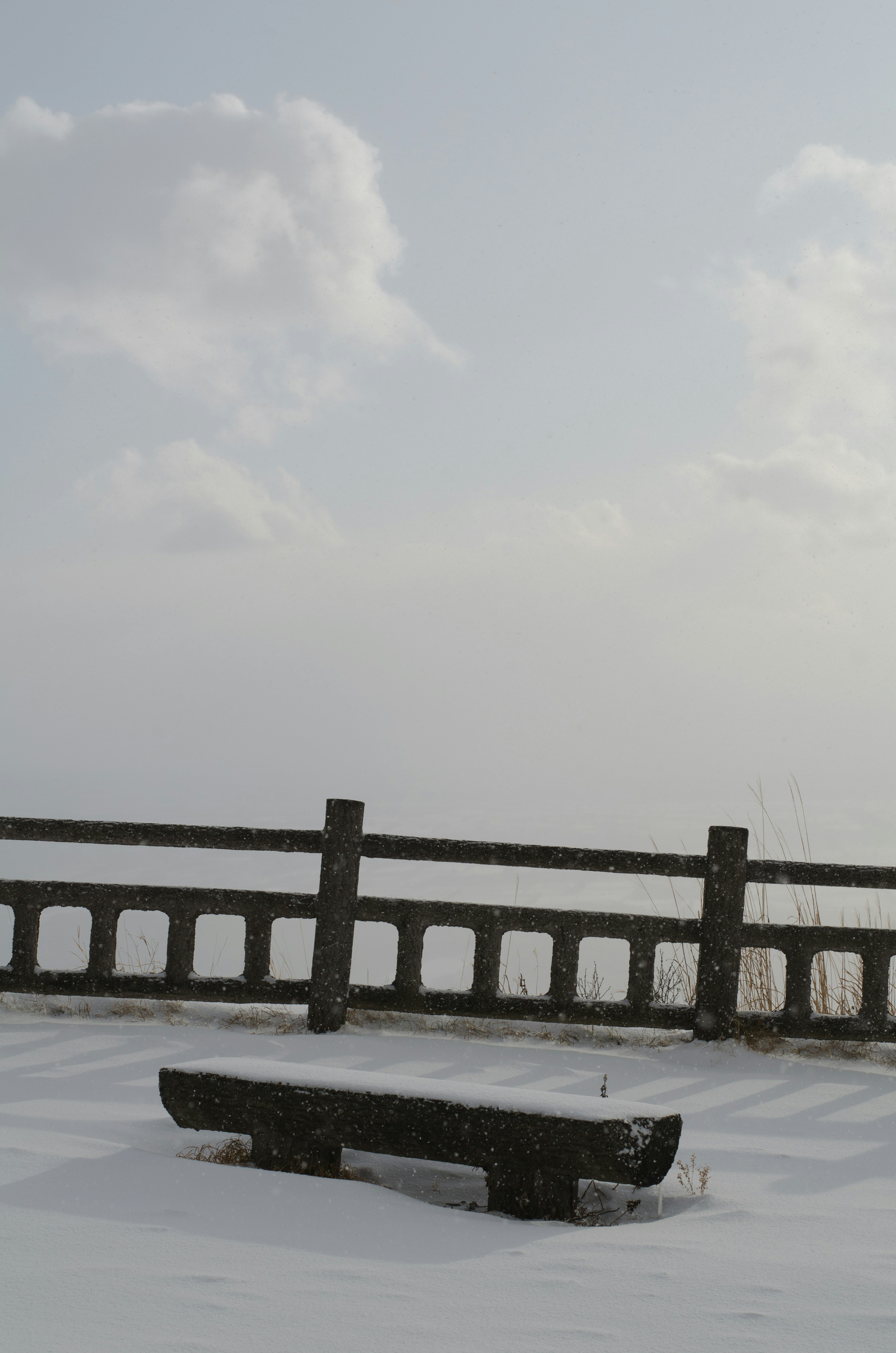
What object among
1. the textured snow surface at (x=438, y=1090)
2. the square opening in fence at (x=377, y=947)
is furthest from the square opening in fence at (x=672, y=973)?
the square opening in fence at (x=377, y=947)

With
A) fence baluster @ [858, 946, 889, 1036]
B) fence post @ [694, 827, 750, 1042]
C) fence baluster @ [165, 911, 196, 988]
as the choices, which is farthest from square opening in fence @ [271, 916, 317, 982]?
fence baluster @ [858, 946, 889, 1036]

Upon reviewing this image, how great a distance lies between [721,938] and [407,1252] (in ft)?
12.5

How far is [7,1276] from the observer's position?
2.60 meters

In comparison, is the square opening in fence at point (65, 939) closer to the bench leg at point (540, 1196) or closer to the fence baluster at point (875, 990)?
the bench leg at point (540, 1196)

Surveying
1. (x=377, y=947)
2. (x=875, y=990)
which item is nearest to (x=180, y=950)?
(x=875, y=990)

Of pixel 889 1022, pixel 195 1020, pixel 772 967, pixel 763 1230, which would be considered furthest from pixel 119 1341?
pixel 772 967

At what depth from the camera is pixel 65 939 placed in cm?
2816

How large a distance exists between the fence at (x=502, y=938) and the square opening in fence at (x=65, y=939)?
311mm

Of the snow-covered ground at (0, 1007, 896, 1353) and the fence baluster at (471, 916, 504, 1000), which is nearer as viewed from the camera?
the snow-covered ground at (0, 1007, 896, 1353)

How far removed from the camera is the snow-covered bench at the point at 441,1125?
3312 mm

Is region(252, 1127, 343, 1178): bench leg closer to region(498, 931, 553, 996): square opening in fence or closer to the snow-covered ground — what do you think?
the snow-covered ground

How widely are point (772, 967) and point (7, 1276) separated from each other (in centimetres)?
610

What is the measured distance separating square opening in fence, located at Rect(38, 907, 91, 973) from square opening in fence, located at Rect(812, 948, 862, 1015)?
4.81 meters

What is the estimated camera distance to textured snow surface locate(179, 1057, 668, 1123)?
3.36 meters
